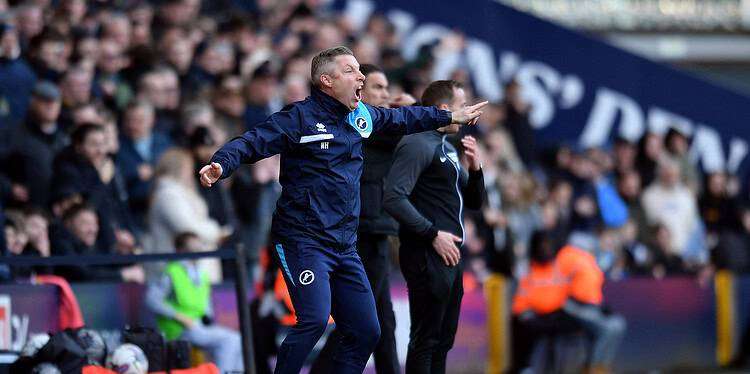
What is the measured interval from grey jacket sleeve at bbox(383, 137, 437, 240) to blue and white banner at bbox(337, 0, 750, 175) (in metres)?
8.91

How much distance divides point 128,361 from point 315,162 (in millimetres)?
2443

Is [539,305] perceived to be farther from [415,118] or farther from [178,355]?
[415,118]

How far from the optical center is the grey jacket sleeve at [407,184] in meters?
8.84

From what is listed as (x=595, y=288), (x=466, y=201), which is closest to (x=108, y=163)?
(x=466, y=201)

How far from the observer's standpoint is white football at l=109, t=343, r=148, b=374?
9.68 metres

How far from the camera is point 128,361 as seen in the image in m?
9.69

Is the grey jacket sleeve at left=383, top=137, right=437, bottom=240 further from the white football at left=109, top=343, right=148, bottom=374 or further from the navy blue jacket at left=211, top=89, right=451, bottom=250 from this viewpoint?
the white football at left=109, top=343, right=148, bottom=374

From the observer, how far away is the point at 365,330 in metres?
8.23

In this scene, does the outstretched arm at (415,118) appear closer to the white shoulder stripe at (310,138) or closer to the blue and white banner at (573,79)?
the white shoulder stripe at (310,138)

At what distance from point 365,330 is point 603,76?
11584mm

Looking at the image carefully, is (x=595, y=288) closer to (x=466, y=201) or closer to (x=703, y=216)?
(x=703, y=216)

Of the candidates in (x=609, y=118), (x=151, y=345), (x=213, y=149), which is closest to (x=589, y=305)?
(x=213, y=149)

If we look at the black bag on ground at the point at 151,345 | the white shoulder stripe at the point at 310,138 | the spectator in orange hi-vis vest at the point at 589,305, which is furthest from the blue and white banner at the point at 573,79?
the white shoulder stripe at the point at 310,138

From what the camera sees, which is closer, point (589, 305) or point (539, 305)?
point (539, 305)
